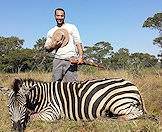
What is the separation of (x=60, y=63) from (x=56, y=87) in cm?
66

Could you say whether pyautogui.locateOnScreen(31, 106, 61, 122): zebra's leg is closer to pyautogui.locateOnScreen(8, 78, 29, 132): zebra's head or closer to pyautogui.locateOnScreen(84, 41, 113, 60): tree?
pyautogui.locateOnScreen(8, 78, 29, 132): zebra's head

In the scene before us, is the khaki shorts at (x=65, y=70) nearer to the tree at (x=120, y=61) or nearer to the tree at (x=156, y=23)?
the tree at (x=120, y=61)

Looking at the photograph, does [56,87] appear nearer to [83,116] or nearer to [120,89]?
[83,116]

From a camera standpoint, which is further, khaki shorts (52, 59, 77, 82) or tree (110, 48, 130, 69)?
tree (110, 48, 130, 69)

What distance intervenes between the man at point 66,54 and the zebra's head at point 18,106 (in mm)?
1126

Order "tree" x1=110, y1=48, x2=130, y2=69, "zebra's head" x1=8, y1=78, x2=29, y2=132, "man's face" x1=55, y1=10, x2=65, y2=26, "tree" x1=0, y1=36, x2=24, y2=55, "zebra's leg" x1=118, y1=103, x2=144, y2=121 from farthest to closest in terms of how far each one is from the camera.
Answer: "tree" x1=0, y1=36, x2=24, y2=55 → "tree" x1=110, y1=48, x2=130, y2=69 → "man's face" x1=55, y1=10, x2=65, y2=26 → "zebra's leg" x1=118, y1=103, x2=144, y2=121 → "zebra's head" x1=8, y1=78, x2=29, y2=132

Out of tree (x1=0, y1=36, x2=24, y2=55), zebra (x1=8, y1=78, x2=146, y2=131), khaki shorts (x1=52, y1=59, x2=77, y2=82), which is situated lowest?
zebra (x1=8, y1=78, x2=146, y2=131)

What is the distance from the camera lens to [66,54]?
5191mm

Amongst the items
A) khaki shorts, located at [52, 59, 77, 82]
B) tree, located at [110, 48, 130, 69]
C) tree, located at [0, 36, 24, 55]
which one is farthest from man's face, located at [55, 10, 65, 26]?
tree, located at [0, 36, 24, 55]

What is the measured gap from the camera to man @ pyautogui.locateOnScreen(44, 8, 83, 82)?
204 inches

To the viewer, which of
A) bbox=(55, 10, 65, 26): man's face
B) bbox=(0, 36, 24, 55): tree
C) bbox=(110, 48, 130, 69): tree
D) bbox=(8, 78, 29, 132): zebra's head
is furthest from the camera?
bbox=(0, 36, 24, 55): tree

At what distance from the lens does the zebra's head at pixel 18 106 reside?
3934 mm

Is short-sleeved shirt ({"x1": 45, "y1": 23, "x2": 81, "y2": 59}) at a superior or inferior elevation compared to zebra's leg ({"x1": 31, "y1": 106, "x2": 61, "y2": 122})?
superior

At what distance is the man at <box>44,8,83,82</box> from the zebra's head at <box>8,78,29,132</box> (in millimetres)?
1126
